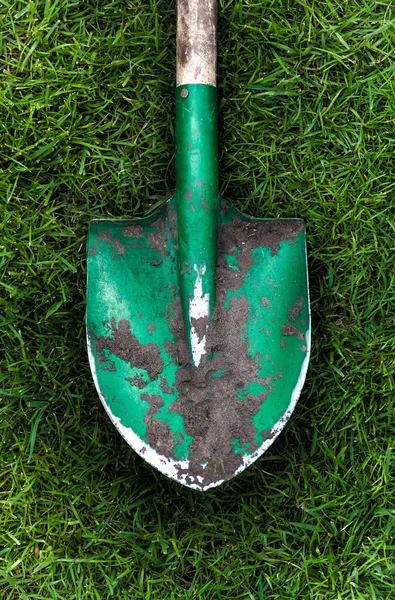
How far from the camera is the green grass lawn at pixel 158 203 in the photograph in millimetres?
1743

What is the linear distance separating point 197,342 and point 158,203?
47 centimetres

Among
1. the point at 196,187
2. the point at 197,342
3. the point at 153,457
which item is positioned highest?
the point at 196,187

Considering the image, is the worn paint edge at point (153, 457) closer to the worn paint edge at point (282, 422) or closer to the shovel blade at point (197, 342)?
the shovel blade at point (197, 342)

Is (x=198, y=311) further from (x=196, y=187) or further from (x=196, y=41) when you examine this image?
(x=196, y=41)

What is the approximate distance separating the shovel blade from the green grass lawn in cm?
17

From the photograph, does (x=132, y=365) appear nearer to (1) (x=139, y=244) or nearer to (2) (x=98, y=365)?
(2) (x=98, y=365)

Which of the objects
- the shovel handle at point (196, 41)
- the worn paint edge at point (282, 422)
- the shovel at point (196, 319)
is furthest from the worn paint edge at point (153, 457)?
the shovel handle at point (196, 41)

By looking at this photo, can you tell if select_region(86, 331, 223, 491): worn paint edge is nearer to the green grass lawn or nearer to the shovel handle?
the green grass lawn

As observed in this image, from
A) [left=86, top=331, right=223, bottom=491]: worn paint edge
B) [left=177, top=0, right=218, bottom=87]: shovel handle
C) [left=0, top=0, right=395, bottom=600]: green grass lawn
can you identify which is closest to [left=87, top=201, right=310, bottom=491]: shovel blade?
[left=86, top=331, right=223, bottom=491]: worn paint edge

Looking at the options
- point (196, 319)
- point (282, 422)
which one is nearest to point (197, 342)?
point (196, 319)

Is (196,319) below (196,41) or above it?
below

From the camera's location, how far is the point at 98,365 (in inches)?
62.4

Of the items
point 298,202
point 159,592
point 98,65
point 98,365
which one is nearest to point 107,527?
point 159,592

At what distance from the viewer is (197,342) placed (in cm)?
158
